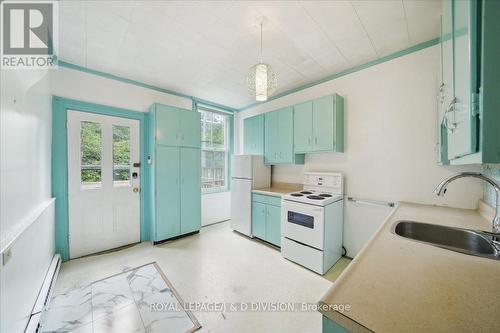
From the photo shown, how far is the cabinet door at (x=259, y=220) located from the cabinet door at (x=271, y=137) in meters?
0.86

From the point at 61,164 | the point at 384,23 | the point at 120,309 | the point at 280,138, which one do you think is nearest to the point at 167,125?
the point at 61,164

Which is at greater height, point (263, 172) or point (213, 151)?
point (213, 151)

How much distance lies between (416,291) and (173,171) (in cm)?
330

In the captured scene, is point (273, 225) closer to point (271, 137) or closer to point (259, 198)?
point (259, 198)

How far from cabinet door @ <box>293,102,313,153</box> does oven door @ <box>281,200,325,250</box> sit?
37.1 inches

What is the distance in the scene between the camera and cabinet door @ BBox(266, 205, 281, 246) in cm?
303

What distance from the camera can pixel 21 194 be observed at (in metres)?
1.43

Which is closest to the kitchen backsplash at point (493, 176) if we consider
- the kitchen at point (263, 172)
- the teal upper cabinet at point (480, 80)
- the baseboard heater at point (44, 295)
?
the kitchen at point (263, 172)

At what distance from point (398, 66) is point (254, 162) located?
2444 mm

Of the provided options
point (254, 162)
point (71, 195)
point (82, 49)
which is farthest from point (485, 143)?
point (71, 195)

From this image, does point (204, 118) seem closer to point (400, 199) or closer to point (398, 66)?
point (398, 66)

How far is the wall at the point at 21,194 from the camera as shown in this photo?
1.16 meters

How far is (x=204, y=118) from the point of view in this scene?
4.23 meters

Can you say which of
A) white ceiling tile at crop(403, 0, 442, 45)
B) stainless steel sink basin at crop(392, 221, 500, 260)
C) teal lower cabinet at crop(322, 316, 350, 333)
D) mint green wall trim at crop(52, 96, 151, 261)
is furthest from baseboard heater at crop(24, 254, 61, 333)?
white ceiling tile at crop(403, 0, 442, 45)
